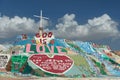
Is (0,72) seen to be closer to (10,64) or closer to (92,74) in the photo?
(10,64)

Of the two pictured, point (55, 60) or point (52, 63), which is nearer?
point (52, 63)

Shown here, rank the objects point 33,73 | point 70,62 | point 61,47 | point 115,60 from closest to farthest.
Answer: point 33,73 < point 70,62 < point 61,47 < point 115,60

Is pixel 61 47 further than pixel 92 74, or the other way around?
pixel 61 47

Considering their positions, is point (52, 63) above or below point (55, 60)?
below

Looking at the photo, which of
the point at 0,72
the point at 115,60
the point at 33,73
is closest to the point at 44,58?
the point at 33,73

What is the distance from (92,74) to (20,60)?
1895cm

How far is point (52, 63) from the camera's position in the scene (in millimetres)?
83625

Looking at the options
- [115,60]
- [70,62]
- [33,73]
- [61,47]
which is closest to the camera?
[33,73]

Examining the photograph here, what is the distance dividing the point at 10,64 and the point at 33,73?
29.0ft

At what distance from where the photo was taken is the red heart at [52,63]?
82438mm

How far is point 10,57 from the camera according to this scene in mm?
87938

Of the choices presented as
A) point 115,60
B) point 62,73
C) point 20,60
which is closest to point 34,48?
point 20,60

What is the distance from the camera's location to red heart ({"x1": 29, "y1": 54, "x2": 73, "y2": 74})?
82438 millimetres

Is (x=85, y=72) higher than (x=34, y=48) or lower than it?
lower
